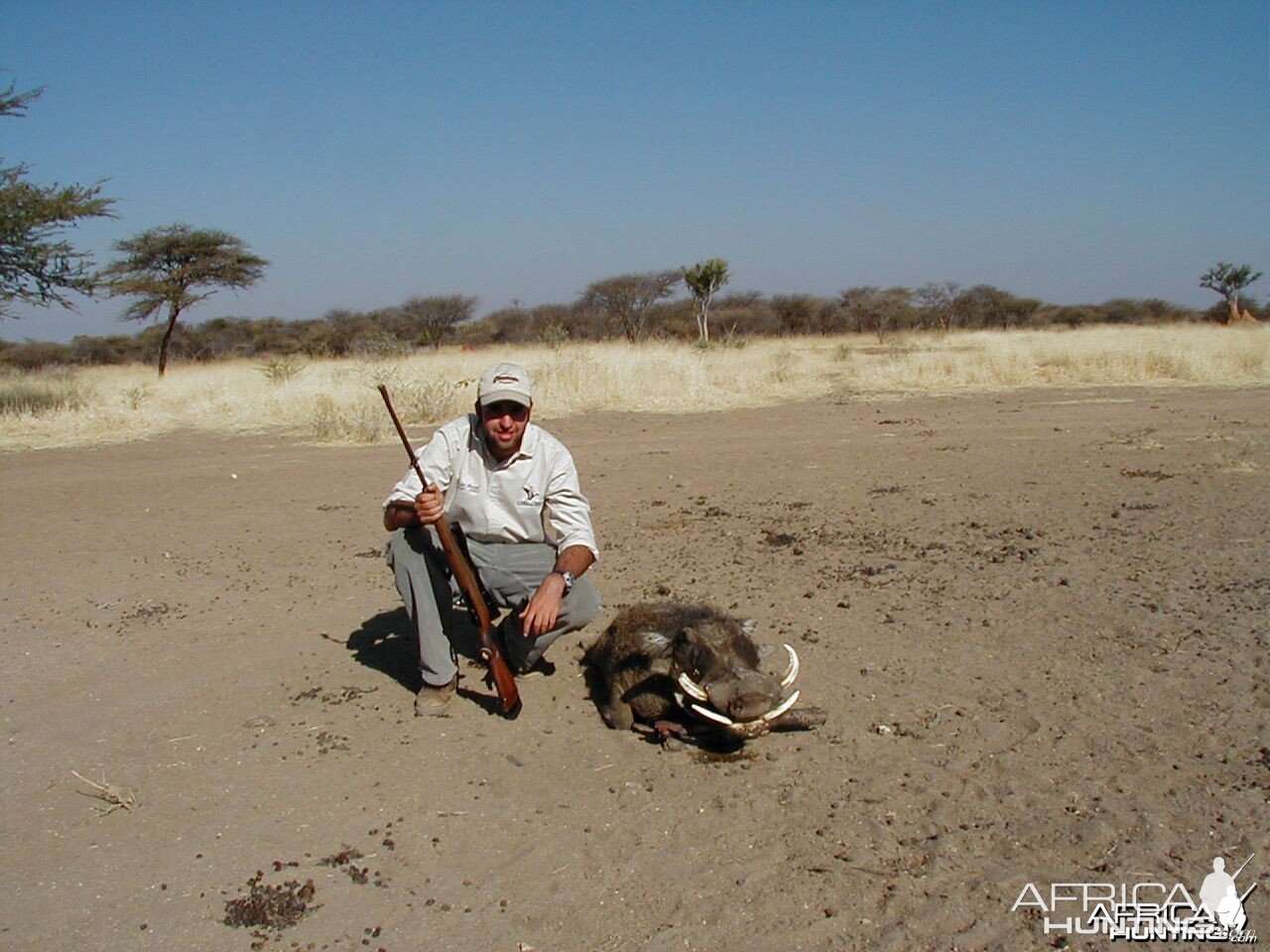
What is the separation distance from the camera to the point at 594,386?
17.0 meters

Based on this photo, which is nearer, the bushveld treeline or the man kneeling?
the man kneeling

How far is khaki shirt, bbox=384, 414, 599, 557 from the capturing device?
174 inches

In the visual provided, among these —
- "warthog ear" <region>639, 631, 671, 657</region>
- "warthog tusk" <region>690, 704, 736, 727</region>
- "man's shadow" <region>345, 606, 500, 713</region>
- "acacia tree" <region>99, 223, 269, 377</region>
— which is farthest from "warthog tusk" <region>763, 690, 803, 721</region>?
"acacia tree" <region>99, 223, 269, 377</region>

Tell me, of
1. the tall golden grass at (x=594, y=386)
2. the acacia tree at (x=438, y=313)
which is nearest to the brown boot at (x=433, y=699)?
the tall golden grass at (x=594, y=386)

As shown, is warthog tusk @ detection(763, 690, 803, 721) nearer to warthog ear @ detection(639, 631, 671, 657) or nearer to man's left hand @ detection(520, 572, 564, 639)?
warthog ear @ detection(639, 631, 671, 657)

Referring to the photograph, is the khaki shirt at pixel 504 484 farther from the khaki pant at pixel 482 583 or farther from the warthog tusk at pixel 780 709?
the warthog tusk at pixel 780 709

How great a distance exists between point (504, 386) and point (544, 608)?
97 cm

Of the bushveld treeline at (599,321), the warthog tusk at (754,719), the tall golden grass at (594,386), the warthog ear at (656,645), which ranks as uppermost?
the bushveld treeline at (599,321)

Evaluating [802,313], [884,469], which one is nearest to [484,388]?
[884,469]

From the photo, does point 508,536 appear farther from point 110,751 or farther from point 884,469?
point 884,469

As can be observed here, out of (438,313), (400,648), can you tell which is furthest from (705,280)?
(400,648)

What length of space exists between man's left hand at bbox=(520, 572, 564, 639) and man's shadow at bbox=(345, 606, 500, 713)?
1.75 ft

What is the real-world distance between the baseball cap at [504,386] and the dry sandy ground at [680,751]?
4.59ft

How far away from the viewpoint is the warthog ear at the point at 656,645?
13.0 feet
